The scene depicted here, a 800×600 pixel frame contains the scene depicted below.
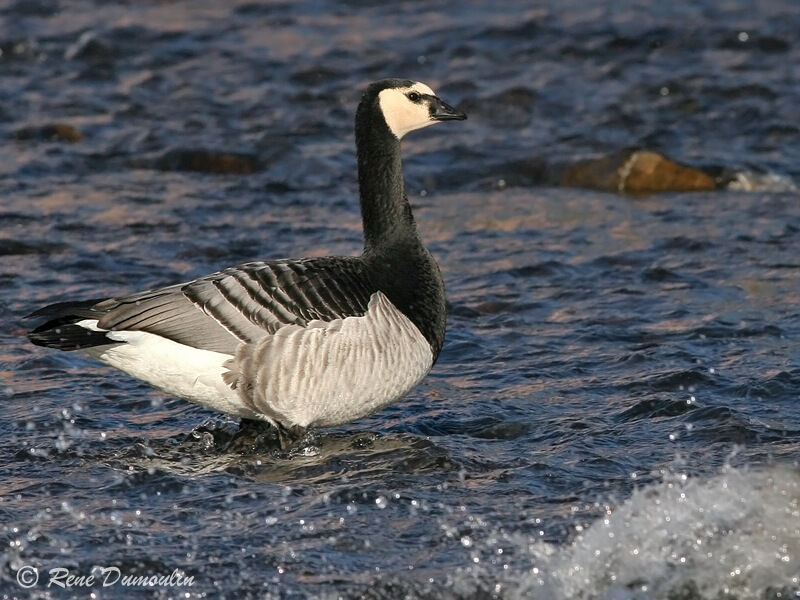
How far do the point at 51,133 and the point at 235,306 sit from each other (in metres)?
6.84

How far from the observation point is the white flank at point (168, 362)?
22.1 ft

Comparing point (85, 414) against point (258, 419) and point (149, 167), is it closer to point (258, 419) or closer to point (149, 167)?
point (258, 419)

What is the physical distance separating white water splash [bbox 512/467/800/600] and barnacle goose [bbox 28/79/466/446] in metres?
1.41

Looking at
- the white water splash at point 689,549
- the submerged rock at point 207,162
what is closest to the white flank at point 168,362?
the white water splash at point 689,549

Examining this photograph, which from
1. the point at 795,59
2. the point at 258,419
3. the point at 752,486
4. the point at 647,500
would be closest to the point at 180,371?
the point at 258,419

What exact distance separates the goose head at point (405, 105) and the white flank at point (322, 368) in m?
1.29

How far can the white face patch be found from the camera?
767 centimetres

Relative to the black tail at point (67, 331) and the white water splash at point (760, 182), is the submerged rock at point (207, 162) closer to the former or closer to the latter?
the white water splash at point (760, 182)

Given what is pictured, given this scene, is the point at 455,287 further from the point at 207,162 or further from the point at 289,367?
the point at 207,162

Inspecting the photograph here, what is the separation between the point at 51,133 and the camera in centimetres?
1307

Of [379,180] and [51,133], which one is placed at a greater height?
[379,180]

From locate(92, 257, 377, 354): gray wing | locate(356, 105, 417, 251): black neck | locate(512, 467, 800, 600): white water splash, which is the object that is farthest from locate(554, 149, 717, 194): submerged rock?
locate(512, 467, 800, 600): white water splash
